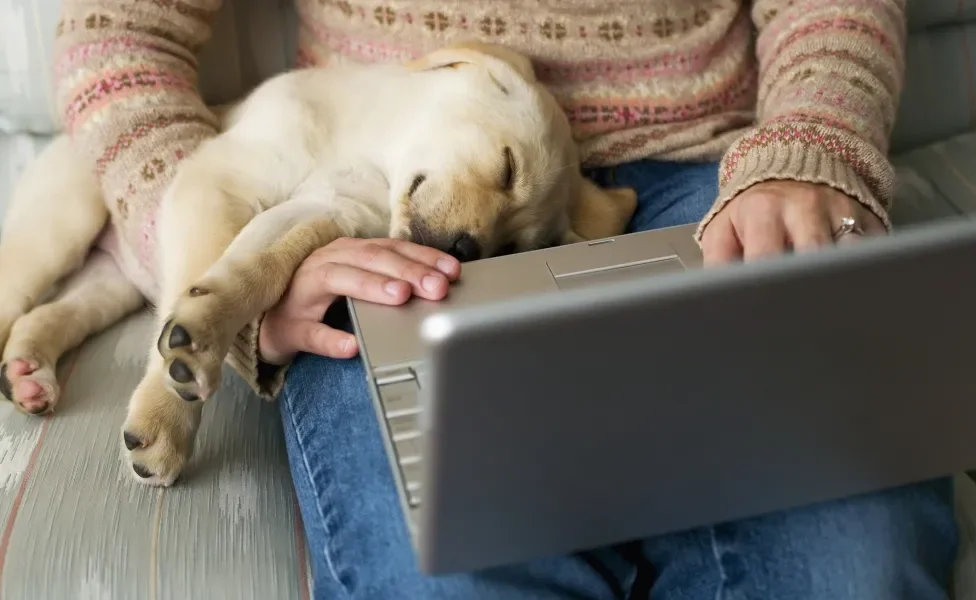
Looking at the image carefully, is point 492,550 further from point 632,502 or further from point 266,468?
point 266,468

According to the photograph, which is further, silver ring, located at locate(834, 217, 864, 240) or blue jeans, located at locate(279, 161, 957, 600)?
silver ring, located at locate(834, 217, 864, 240)

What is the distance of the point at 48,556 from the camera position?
0.98m

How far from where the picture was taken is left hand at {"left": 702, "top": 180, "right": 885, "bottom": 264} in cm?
97

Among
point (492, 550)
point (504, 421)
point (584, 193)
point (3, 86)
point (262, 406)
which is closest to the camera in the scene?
point (504, 421)

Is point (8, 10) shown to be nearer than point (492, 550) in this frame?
No

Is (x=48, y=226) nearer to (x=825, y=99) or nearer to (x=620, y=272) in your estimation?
(x=620, y=272)

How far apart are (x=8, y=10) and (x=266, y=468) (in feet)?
3.23

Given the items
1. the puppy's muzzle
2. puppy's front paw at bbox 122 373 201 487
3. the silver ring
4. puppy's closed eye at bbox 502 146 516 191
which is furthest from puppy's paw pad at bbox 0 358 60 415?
the silver ring

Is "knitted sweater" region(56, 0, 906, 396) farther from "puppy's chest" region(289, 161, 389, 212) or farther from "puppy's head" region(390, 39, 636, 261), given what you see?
"puppy's chest" region(289, 161, 389, 212)

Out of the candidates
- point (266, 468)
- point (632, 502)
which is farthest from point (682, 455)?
point (266, 468)

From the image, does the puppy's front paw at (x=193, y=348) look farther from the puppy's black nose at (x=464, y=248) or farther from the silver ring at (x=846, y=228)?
the silver ring at (x=846, y=228)

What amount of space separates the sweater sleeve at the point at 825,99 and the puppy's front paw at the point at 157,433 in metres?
0.67

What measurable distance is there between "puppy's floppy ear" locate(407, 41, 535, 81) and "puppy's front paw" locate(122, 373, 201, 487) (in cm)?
63

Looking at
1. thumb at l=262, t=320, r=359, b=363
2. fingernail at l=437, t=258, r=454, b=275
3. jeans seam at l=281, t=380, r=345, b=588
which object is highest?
fingernail at l=437, t=258, r=454, b=275
